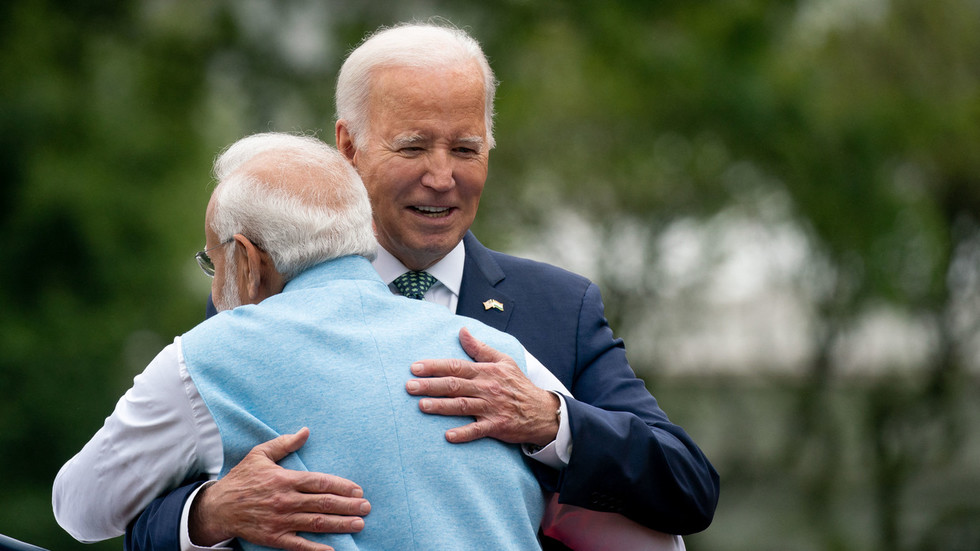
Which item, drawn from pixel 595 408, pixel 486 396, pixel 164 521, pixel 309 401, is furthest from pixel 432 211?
pixel 164 521

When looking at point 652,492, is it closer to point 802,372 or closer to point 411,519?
point 411,519

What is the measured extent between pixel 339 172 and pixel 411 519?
2.16ft

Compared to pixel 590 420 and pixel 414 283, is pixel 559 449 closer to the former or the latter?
pixel 590 420

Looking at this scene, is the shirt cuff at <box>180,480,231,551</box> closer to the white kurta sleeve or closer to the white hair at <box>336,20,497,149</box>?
the white kurta sleeve

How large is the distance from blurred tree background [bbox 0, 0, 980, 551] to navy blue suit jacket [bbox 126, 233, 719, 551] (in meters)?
8.53

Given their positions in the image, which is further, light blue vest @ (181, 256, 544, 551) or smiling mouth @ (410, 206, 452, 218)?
smiling mouth @ (410, 206, 452, 218)

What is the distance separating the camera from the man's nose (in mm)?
2660

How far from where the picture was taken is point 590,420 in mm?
2250

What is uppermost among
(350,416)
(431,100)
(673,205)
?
(431,100)

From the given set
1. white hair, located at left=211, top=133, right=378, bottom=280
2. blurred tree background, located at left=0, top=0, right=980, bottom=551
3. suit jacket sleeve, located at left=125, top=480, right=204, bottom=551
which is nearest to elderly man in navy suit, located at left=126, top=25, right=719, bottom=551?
suit jacket sleeve, located at left=125, top=480, right=204, bottom=551

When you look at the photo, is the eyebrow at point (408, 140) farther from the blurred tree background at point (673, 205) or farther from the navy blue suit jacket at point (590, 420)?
the blurred tree background at point (673, 205)

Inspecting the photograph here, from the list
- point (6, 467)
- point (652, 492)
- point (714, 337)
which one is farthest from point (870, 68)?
point (652, 492)

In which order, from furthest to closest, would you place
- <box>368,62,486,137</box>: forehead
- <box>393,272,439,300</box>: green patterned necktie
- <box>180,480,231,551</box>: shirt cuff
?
1. <box>393,272,439,300</box>: green patterned necktie
2. <box>368,62,486,137</box>: forehead
3. <box>180,480,231,551</box>: shirt cuff

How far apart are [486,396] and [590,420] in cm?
31
